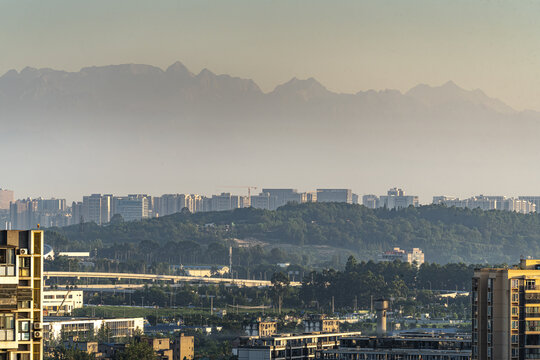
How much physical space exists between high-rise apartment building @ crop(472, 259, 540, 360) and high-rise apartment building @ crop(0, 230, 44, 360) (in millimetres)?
17801

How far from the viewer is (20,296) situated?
30172 mm

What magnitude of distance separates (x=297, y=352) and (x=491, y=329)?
127ft

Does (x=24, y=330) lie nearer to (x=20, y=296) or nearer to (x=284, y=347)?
(x=20, y=296)

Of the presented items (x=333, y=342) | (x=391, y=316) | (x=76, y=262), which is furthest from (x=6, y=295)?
(x=76, y=262)

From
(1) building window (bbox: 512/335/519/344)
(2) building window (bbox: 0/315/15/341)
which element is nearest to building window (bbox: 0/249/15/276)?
(2) building window (bbox: 0/315/15/341)

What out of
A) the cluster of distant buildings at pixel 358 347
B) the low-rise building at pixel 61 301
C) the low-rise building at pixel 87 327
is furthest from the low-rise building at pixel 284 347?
the low-rise building at pixel 61 301

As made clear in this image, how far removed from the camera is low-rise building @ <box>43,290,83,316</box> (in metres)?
136

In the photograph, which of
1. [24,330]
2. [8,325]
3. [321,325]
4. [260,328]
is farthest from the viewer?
[321,325]

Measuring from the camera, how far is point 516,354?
1774 inches

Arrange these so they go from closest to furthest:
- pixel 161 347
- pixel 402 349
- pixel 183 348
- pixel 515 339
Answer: pixel 515 339 < pixel 402 349 < pixel 161 347 < pixel 183 348

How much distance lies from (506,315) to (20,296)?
19098 mm

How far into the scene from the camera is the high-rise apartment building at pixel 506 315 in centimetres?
4522

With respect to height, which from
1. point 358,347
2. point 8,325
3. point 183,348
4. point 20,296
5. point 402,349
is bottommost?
point 183,348

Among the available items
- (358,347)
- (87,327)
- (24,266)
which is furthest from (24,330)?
(87,327)
